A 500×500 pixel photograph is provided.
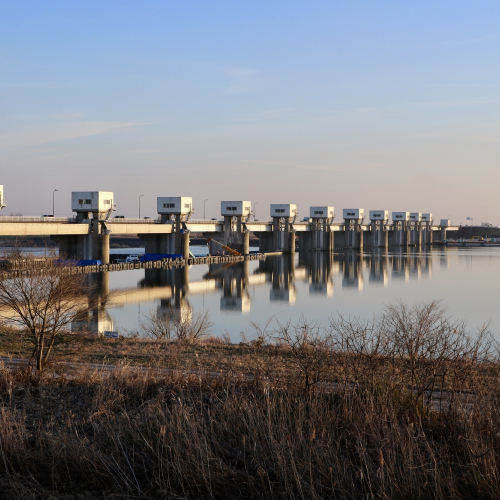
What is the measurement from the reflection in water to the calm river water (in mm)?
72

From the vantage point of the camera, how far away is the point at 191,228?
7906 cm

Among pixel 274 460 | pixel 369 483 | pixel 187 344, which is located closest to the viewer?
pixel 369 483

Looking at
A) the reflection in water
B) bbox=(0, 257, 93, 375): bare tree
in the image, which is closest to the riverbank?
bbox=(0, 257, 93, 375): bare tree

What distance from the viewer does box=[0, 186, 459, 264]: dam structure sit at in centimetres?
6222

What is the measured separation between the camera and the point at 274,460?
7.30 meters

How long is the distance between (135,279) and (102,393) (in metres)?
46.5

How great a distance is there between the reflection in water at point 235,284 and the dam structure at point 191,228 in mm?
6491

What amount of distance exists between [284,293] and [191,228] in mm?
34301

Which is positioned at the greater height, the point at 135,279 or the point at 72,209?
the point at 72,209

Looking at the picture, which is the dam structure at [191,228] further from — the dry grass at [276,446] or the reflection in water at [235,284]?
the dry grass at [276,446]

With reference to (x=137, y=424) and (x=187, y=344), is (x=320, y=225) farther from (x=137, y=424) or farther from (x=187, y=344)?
(x=137, y=424)

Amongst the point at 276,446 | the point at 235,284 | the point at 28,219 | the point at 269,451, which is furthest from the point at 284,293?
the point at 276,446

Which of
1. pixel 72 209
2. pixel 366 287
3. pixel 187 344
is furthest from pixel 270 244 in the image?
pixel 187 344

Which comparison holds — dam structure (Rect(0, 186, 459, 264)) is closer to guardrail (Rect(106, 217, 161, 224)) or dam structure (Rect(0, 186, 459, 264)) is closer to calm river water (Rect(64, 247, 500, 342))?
guardrail (Rect(106, 217, 161, 224))
